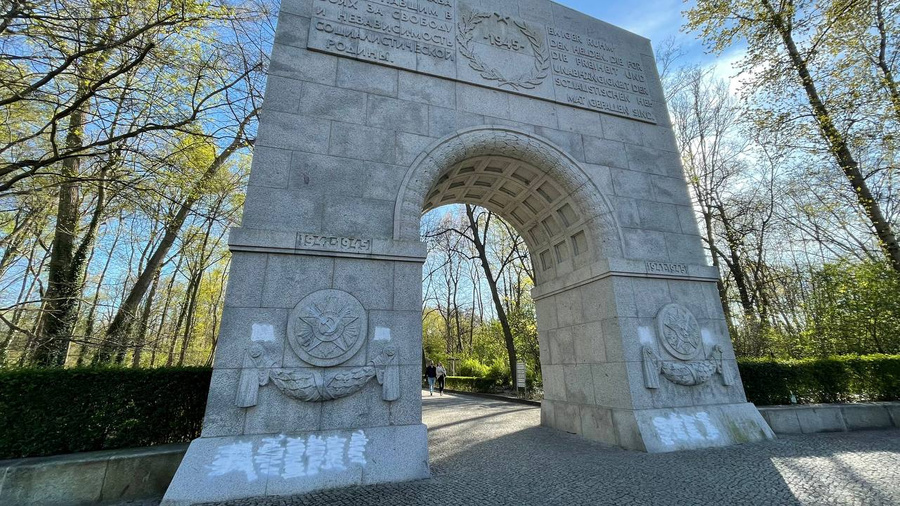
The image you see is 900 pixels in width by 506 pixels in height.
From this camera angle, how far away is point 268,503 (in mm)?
4410

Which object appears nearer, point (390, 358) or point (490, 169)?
point (390, 358)

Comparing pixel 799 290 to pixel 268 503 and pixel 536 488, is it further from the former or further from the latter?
pixel 268 503

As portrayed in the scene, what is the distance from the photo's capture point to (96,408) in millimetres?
5270

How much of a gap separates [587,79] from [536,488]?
9.00 m

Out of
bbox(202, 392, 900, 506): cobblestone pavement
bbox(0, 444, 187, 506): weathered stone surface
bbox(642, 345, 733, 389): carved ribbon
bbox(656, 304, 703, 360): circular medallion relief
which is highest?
bbox(656, 304, 703, 360): circular medallion relief

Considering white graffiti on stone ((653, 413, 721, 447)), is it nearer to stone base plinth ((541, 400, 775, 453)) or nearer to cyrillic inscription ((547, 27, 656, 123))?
stone base plinth ((541, 400, 775, 453))

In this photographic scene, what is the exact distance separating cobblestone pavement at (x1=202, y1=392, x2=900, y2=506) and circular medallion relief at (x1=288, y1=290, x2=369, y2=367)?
177 cm

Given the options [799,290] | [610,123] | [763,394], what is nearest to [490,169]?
[610,123]

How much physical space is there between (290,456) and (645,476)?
4.89 metres

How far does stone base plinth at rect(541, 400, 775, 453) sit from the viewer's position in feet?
21.2

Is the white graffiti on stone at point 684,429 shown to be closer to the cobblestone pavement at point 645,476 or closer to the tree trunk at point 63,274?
the cobblestone pavement at point 645,476

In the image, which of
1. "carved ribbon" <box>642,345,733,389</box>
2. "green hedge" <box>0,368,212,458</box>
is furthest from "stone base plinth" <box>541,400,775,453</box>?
"green hedge" <box>0,368,212,458</box>

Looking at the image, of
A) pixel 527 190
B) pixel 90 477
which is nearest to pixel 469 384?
pixel 527 190

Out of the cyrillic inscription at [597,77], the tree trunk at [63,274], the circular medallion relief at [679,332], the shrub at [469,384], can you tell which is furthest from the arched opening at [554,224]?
the shrub at [469,384]
